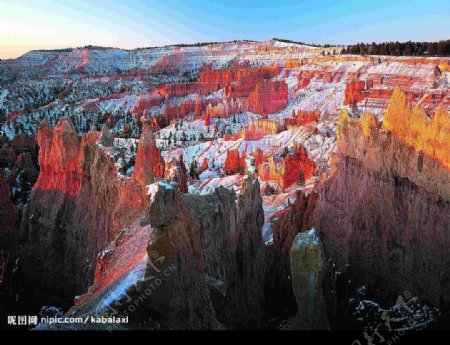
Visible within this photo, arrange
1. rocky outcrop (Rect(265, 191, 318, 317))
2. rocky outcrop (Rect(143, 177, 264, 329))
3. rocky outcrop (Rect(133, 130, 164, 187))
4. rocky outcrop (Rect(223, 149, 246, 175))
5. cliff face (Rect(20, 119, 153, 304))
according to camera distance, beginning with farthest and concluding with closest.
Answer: rocky outcrop (Rect(223, 149, 246, 175))
cliff face (Rect(20, 119, 153, 304))
rocky outcrop (Rect(133, 130, 164, 187))
rocky outcrop (Rect(265, 191, 318, 317))
rocky outcrop (Rect(143, 177, 264, 329))

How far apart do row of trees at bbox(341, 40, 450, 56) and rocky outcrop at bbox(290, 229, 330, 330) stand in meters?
83.2

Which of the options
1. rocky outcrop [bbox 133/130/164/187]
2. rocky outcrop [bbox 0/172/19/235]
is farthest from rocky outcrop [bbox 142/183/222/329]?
rocky outcrop [bbox 0/172/19/235]

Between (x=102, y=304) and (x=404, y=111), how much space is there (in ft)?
54.2

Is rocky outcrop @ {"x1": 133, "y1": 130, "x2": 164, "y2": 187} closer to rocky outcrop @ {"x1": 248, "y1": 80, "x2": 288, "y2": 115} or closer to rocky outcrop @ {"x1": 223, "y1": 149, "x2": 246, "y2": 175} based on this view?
rocky outcrop @ {"x1": 223, "y1": 149, "x2": 246, "y2": 175}

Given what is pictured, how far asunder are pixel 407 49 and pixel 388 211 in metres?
79.9

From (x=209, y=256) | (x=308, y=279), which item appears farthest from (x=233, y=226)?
(x=308, y=279)

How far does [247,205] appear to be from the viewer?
22.2m

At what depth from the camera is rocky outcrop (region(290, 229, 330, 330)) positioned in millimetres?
14148

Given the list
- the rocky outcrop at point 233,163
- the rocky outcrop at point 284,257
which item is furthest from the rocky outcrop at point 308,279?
the rocky outcrop at point 233,163

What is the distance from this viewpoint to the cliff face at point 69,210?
999 inches

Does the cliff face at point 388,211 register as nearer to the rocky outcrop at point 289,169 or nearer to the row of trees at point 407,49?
the rocky outcrop at point 289,169

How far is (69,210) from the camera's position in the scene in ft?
94.3

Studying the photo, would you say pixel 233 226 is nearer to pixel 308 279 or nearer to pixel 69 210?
pixel 308 279

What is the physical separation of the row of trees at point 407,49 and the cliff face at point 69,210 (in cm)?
7365
